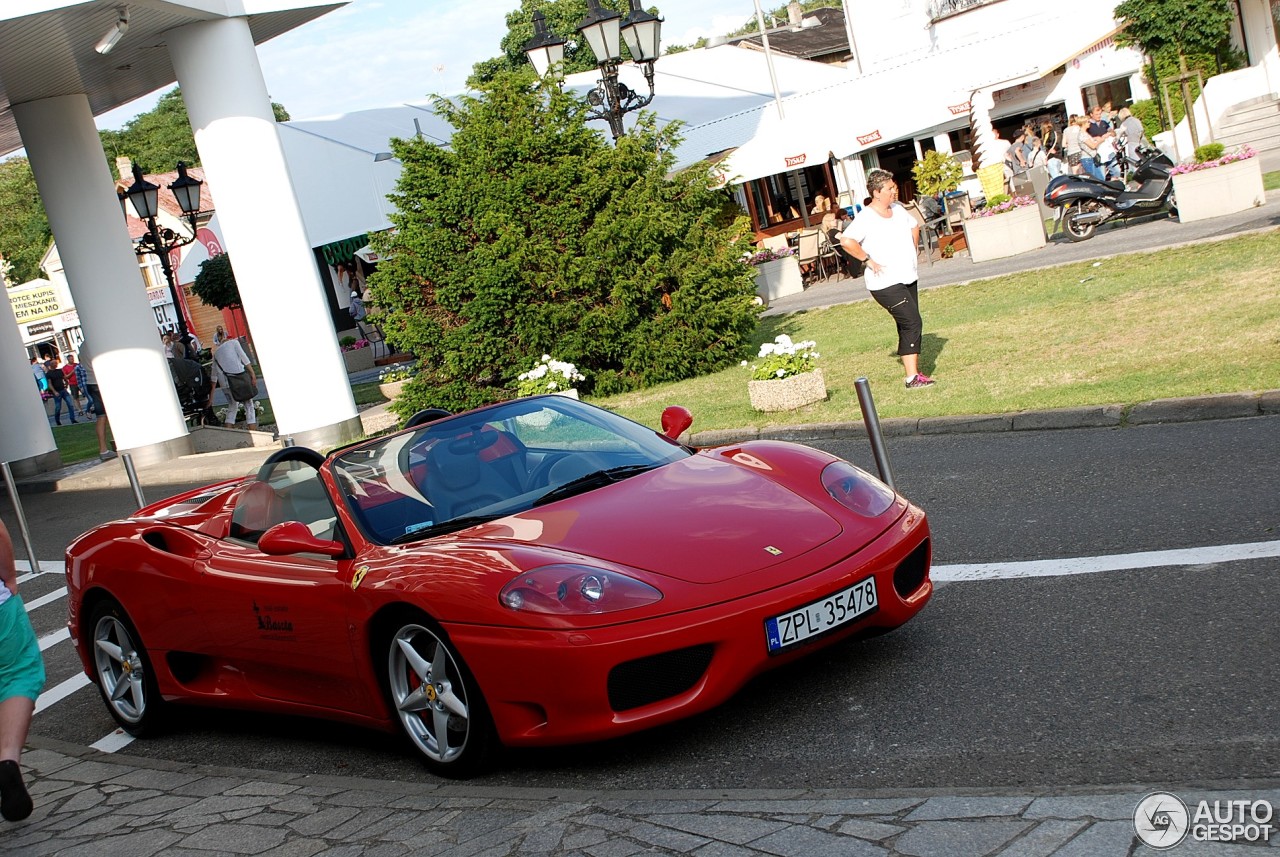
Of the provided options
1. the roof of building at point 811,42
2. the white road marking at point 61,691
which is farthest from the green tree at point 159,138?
the white road marking at point 61,691

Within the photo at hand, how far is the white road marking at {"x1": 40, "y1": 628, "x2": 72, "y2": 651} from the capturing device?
9250 millimetres

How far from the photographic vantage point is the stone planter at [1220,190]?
60.5 ft

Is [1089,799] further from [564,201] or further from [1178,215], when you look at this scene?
[1178,215]

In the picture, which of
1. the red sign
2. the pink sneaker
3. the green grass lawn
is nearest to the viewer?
the green grass lawn

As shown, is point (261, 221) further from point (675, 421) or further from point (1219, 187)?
point (1219, 187)

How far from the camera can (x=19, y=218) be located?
4126 inches

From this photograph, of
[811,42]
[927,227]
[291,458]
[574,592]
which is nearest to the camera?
[574,592]

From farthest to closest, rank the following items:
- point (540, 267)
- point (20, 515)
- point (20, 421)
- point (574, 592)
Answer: point (20, 421)
point (540, 267)
point (20, 515)
point (574, 592)

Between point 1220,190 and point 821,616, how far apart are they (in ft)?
53.0

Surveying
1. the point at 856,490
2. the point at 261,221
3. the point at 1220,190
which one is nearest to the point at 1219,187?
the point at 1220,190

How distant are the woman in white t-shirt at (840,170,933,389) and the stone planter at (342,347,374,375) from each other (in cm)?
2609

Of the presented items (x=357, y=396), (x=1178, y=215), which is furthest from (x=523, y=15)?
(x=1178, y=215)

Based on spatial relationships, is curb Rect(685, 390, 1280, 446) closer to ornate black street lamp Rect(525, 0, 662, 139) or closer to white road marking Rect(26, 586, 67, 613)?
white road marking Rect(26, 586, 67, 613)

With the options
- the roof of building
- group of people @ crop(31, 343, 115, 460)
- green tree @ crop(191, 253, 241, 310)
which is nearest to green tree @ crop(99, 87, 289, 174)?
group of people @ crop(31, 343, 115, 460)
